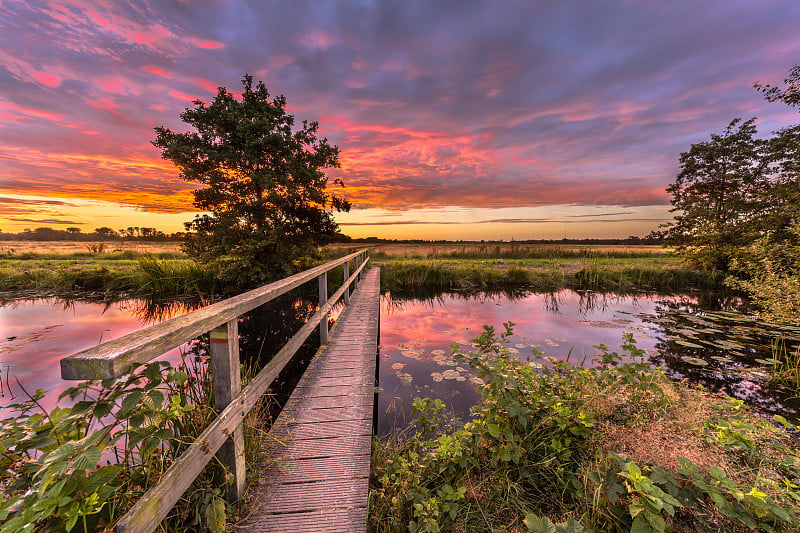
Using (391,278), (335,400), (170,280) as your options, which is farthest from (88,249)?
(335,400)

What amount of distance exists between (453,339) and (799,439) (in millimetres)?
5109

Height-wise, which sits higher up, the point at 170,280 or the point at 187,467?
the point at 187,467

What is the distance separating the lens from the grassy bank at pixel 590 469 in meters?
1.70

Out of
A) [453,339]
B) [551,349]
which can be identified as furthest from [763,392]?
[453,339]

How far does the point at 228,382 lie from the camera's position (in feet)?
6.21

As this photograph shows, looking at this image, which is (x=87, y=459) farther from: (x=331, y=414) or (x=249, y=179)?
(x=249, y=179)

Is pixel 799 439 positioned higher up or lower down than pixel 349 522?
lower down

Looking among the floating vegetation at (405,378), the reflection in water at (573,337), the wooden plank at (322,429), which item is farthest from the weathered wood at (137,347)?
the floating vegetation at (405,378)

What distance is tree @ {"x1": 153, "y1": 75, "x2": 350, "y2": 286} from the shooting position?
12.7 m

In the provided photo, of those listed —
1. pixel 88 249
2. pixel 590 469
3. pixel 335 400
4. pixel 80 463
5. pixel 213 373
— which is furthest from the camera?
pixel 88 249

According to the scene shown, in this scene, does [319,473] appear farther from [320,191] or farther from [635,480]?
[320,191]

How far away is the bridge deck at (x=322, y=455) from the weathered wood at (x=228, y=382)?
1.01 ft

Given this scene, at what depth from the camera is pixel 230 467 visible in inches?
76.2

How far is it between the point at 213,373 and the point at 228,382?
141 millimetres
